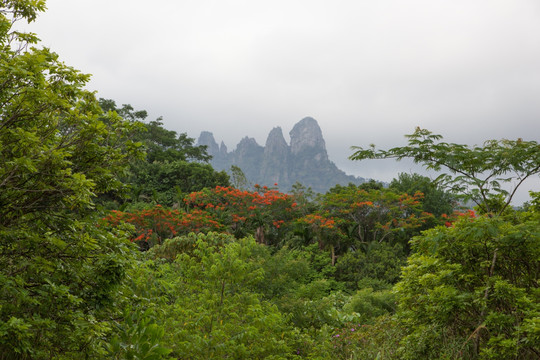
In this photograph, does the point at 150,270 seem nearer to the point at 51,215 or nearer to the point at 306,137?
the point at 51,215

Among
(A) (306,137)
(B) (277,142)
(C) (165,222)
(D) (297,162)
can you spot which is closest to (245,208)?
(C) (165,222)

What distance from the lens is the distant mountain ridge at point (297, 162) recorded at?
561 ft

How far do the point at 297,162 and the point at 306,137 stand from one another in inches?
494

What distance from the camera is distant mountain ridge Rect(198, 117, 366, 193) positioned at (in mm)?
171125

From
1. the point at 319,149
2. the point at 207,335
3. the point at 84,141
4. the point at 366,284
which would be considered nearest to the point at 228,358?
the point at 207,335

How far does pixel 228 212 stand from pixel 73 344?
48.4 feet

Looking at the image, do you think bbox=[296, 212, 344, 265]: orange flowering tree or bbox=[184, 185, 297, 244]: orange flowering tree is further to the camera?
bbox=[184, 185, 297, 244]: orange flowering tree

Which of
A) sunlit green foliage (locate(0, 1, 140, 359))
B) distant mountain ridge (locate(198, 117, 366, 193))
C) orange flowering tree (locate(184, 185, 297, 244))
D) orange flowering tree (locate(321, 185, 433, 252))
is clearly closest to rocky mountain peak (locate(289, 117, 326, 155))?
distant mountain ridge (locate(198, 117, 366, 193))

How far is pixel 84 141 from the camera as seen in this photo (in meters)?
4.02

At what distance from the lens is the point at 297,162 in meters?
181

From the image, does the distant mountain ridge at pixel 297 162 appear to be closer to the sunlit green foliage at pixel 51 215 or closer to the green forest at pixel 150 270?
the green forest at pixel 150 270

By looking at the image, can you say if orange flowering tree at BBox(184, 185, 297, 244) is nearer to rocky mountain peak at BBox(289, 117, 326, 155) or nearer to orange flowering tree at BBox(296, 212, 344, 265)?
orange flowering tree at BBox(296, 212, 344, 265)

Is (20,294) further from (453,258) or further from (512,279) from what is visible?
(512,279)

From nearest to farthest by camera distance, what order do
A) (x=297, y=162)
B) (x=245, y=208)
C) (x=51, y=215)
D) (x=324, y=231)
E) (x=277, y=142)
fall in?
1. (x=51, y=215)
2. (x=324, y=231)
3. (x=245, y=208)
4. (x=297, y=162)
5. (x=277, y=142)
